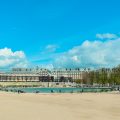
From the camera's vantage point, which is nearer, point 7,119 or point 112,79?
point 7,119

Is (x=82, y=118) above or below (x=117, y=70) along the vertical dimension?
below

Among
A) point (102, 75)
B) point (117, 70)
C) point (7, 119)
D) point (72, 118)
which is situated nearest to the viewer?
point (7, 119)

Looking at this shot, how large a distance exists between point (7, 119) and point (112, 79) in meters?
159

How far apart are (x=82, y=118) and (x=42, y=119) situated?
4611mm

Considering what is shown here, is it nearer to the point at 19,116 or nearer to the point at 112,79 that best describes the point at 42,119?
the point at 19,116

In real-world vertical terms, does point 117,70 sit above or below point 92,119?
above

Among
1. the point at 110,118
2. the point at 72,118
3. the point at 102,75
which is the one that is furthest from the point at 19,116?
the point at 102,75

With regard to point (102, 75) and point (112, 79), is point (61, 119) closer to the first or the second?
point (112, 79)

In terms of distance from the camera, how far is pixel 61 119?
29000 millimetres

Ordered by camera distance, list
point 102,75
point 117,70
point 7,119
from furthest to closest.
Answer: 1. point 102,75
2. point 117,70
3. point 7,119

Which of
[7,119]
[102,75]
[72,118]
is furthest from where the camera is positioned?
[102,75]

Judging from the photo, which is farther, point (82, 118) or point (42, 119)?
point (82, 118)

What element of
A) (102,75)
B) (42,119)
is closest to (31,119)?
(42,119)

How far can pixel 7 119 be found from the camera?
1103 inches
